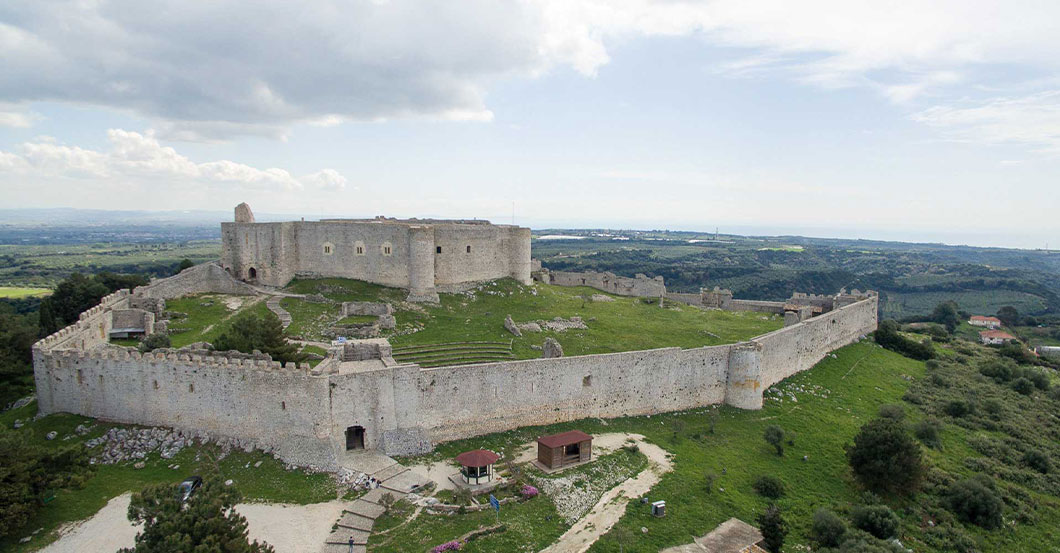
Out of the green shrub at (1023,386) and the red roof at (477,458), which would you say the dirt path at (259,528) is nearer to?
the red roof at (477,458)

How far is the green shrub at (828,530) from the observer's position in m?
19.2

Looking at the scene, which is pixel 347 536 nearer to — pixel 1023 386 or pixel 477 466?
pixel 477 466

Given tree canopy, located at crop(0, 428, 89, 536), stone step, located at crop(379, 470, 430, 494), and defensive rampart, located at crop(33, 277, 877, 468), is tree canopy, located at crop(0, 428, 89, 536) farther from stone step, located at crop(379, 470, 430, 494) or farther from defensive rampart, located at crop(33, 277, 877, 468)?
stone step, located at crop(379, 470, 430, 494)

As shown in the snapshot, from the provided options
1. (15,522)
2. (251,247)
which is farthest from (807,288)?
(15,522)

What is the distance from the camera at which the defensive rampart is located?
69.3ft

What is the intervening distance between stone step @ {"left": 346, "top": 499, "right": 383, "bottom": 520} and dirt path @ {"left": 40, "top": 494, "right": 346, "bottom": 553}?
1.52 feet

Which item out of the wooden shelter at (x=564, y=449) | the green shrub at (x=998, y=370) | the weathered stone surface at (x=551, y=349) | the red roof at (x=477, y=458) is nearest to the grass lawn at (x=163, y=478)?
the red roof at (x=477, y=458)

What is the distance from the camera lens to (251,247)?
4162cm

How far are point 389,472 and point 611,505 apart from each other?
330 inches

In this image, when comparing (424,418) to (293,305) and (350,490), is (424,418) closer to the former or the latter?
(350,490)

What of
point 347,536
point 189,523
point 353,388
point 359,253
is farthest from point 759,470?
point 359,253

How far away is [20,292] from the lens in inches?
3204

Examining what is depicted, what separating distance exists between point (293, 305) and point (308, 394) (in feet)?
54.3

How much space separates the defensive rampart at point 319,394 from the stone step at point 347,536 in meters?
4.03
